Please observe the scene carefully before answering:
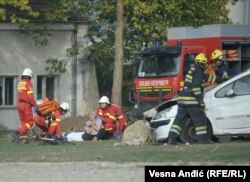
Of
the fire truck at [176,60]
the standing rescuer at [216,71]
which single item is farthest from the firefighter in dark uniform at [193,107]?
the fire truck at [176,60]

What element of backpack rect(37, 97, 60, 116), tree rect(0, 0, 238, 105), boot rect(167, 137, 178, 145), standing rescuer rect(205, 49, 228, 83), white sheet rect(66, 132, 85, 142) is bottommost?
white sheet rect(66, 132, 85, 142)

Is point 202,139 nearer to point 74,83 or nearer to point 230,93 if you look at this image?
point 230,93

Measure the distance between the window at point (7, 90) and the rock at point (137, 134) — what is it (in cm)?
1134

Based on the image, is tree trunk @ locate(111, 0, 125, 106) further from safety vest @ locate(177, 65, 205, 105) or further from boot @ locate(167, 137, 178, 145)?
boot @ locate(167, 137, 178, 145)

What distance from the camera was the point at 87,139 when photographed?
1708 centimetres

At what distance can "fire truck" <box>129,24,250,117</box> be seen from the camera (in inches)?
811

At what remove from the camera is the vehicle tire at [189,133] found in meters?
14.6

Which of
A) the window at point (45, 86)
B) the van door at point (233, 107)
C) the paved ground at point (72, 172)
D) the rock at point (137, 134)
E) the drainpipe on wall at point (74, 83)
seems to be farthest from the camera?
the drainpipe on wall at point (74, 83)

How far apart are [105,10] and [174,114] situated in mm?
9301

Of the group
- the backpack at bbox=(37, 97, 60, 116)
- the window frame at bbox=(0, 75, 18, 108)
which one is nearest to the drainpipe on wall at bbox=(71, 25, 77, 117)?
the window frame at bbox=(0, 75, 18, 108)

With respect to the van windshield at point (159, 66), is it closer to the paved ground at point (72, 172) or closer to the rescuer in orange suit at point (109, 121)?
the rescuer in orange suit at point (109, 121)

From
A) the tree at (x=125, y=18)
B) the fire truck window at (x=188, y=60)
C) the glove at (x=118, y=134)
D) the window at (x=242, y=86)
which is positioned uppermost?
the tree at (x=125, y=18)

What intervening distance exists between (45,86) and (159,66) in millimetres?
6884

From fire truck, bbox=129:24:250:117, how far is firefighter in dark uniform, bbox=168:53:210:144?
5.88 meters
